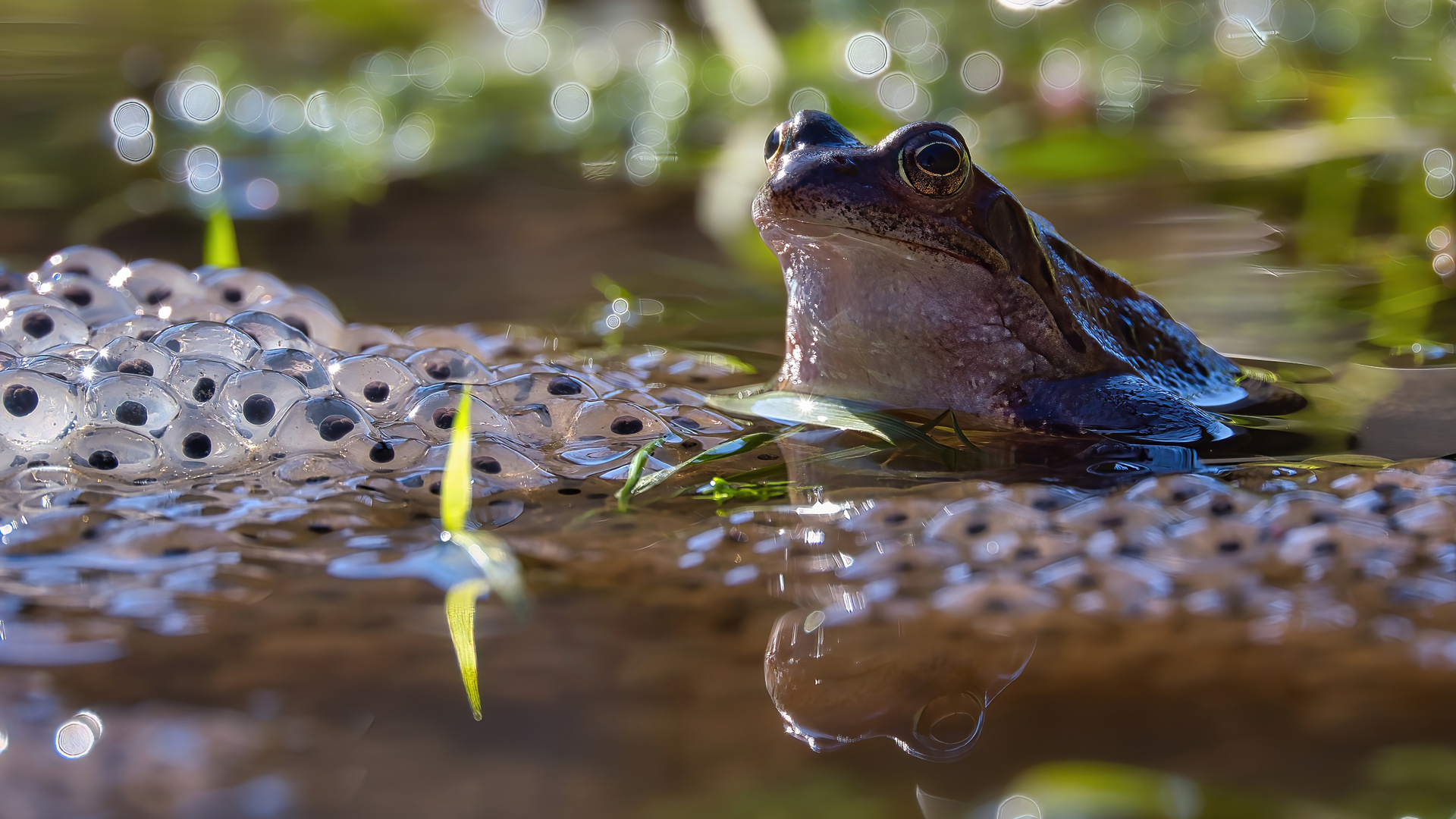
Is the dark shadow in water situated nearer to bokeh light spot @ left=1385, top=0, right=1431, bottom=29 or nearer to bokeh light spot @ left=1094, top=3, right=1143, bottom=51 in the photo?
bokeh light spot @ left=1385, top=0, right=1431, bottom=29

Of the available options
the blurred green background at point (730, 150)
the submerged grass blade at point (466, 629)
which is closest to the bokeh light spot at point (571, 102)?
the blurred green background at point (730, 150)

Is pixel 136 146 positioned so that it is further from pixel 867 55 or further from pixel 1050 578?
pixel 1050 578

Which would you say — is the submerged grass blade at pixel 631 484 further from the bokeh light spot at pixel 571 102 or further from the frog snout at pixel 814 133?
the bokeh light spot at pixel 571 102

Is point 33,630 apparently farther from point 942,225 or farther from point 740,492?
point 942,225

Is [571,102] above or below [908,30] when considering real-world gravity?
below

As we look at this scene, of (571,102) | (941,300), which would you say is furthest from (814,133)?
(571,102)

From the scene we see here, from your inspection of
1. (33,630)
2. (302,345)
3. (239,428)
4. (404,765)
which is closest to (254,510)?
(239,428)

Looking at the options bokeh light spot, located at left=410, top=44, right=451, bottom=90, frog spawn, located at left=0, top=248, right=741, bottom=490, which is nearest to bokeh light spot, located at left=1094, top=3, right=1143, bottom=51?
bokeh light spot, located at left=410, top=44, right=451, bottom=90
